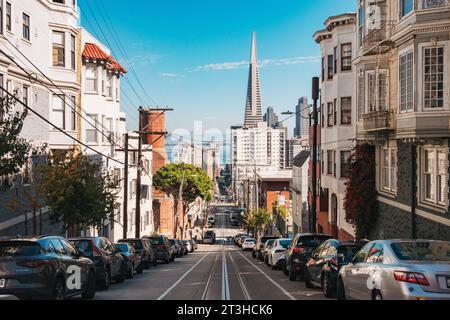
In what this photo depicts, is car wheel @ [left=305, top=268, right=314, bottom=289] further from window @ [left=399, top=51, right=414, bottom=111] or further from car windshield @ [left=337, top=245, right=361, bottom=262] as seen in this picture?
window @ [left=399, top=51, right=414, bottom=111]

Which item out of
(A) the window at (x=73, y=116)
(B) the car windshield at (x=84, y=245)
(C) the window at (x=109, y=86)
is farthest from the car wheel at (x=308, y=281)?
(C) the window at (x=109, y=86)

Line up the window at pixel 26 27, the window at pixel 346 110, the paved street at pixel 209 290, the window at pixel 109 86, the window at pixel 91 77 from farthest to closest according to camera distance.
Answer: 1. the window at pixel 109 86
2. the window at pixel 91 77
3. the window at pixel 346 110
4. the window at pixel 26 27
5. the paved street at pixel 209 290

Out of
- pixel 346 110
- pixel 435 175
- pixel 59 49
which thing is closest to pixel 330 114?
pixel 346 110

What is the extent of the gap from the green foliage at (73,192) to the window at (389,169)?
1241 cm

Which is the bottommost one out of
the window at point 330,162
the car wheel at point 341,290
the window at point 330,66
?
the car wheel at point 341,290

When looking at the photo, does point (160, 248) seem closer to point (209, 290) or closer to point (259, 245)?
point (259, 245)

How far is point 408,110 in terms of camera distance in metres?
22.0

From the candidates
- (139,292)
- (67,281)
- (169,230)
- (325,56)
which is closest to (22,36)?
(139,292)

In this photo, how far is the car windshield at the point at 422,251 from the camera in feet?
33.6

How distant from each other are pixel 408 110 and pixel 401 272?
13.4m

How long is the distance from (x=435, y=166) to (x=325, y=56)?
21.9 meters

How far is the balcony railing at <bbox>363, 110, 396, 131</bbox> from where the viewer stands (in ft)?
81.7

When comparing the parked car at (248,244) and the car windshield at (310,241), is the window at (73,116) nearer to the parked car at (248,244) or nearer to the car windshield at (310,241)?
the car windshield at (310,241)
